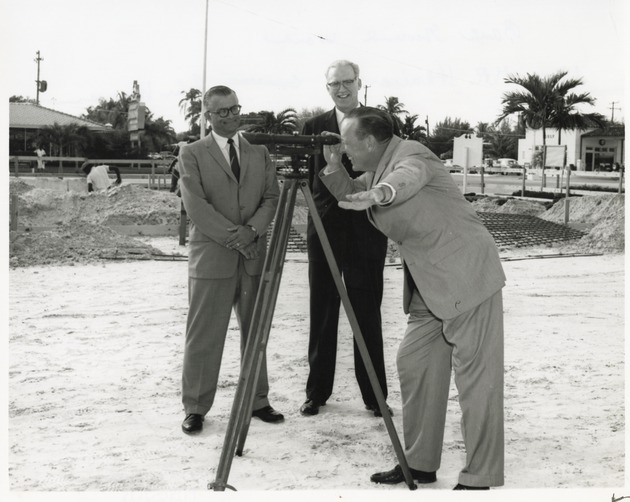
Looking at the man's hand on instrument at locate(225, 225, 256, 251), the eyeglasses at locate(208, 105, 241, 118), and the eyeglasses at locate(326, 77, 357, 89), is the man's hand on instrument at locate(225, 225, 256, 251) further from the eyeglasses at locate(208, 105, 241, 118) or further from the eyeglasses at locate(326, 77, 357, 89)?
the eyeglasses at locate(326, 77, 357, 89)

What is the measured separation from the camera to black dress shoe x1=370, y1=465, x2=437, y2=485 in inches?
148

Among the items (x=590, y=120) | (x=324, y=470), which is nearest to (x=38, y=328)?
(x=324, y=470)

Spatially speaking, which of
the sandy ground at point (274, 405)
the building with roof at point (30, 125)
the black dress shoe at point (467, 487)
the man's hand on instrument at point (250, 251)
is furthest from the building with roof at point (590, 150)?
the black dress shoe at point (467, 487)

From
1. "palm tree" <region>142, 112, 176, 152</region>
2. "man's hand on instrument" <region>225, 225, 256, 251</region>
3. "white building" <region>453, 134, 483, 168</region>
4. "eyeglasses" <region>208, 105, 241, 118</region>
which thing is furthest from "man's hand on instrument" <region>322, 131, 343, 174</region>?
"palm tree" <region>142, 112, 176, 152</region>

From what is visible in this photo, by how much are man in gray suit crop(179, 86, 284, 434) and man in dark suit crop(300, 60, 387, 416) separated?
13.8 inches

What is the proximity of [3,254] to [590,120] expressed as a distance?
2526 cm

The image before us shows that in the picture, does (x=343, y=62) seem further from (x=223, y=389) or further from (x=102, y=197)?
(x=102, y=197)

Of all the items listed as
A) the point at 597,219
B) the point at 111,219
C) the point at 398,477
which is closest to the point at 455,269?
the point at 398,477

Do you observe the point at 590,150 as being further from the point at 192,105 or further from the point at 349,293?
the point at 349,293

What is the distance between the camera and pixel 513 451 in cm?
415

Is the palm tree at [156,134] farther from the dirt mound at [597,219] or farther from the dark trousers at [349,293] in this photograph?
the dark trousers at [349,293]

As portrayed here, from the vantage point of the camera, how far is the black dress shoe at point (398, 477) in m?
3.77

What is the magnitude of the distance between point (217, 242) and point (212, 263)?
0.39 ft

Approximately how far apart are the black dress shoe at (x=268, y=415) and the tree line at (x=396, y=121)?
1.77 metres
